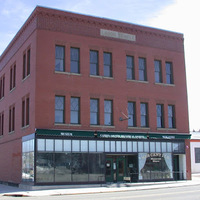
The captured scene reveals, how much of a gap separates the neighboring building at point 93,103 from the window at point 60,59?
0.08 metres

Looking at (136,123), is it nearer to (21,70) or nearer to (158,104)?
(158,104)

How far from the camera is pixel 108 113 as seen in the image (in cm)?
3138

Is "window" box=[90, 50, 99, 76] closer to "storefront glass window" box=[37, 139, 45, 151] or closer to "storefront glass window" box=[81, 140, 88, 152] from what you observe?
"storefront glass window" box=[81, 140, 88, 152]

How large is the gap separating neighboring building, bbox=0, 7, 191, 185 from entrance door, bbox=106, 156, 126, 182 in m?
0.09

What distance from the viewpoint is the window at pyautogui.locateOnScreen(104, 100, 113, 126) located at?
3114 cm

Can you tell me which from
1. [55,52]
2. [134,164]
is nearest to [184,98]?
[134,164]

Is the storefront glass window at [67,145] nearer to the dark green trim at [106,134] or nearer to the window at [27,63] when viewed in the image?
the dark green trim at [106,134]

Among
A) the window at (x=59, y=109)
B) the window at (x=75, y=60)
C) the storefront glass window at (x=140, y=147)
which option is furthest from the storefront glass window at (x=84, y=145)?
the window at (x=75, y=60)

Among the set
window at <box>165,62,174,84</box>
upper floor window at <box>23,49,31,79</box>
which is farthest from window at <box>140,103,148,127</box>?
upper floor window at <box>23,49,31,79</box>

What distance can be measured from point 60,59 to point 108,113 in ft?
20.9

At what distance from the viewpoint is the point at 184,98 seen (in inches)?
1414

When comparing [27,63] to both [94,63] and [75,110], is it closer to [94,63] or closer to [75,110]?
[94,63]

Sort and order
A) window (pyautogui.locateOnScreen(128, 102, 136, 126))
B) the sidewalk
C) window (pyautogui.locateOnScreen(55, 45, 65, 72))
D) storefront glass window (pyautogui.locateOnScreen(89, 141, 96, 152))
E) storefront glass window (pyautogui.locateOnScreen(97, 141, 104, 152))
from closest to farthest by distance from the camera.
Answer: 1. the sidewalk
2. storefront glass window (pyautogui.locateOnScreen(89, 141, 96, 152))
3. storefront glass window (pyautogui.locateOnScreen(97, 141, 104, 152))
4. window (pyautogui.locateOnScreen(55, 45, 65, 72))
5. window (pyautogui.locateOnScreen(128, 102, 136, 126))

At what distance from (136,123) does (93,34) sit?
29.5 ft
